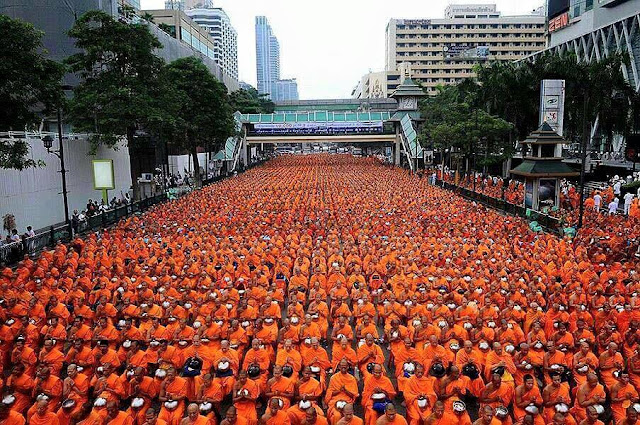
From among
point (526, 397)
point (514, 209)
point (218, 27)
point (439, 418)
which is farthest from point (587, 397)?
point (218, 27)

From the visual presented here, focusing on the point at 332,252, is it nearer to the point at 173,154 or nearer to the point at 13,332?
the point at 13,332

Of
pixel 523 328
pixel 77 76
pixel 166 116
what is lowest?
pixel 523 328

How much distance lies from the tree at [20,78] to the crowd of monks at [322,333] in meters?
4.55

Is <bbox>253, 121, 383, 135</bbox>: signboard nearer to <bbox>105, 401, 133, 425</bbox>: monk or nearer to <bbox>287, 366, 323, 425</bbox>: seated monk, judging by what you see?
<bbox>287, 366, 323, 425</bbox>: seated monk

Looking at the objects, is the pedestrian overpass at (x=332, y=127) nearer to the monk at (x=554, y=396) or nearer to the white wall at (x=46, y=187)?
the white wall at (x=46, y=187)

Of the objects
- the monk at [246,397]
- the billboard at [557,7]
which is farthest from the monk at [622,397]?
the billboard at [557,7]

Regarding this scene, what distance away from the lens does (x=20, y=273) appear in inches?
503

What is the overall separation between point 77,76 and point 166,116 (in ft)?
28.2

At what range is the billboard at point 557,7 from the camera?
200ft

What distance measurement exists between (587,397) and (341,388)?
299 cm

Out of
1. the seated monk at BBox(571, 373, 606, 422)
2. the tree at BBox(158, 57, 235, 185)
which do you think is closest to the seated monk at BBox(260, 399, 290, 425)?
the seated monk at BBox(571, 373, 606, 422)

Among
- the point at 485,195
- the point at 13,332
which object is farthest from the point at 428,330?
the point at 485,195

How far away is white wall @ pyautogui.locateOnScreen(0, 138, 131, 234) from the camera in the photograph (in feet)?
70.7

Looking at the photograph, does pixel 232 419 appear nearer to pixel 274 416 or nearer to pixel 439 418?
pixel 274 416
